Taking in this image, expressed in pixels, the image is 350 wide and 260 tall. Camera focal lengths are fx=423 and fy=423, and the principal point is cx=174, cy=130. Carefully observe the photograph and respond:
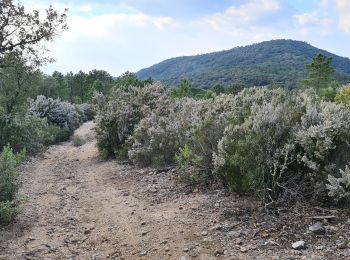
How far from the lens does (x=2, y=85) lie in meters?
22.2

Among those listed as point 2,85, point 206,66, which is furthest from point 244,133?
point 206,66

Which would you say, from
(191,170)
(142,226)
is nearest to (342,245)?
(142,226)

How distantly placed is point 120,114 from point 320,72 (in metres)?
34.8

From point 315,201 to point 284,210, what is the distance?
487mm

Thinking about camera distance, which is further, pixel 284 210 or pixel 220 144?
pixel 220 144

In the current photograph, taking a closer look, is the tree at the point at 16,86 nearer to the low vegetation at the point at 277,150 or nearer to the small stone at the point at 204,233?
the low vegetation at the point at 277,150

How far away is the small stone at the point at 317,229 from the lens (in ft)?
17.5

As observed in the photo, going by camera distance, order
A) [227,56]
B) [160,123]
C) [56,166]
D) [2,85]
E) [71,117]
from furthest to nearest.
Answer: [227,56], [71,117], [2,85], [56,166], [160,123]

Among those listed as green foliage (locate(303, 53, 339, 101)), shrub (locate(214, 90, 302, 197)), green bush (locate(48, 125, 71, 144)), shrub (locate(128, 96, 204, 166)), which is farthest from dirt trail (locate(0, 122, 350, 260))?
green foliage (locate(303, 53, 339, 101))

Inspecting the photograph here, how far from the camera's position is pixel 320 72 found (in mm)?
44062

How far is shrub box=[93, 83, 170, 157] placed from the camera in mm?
14016

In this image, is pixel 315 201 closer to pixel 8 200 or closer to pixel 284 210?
pixel 284 210

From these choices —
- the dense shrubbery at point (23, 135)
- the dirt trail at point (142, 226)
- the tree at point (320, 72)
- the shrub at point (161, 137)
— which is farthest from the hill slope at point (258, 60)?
the dirt trail at point (142, 226)

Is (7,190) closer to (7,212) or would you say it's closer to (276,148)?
(7,212)
